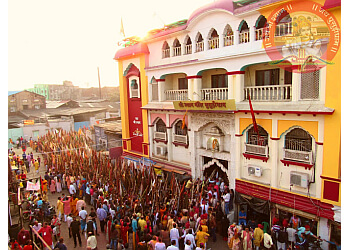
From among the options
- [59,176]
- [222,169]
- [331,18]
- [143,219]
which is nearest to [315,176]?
[222,169]

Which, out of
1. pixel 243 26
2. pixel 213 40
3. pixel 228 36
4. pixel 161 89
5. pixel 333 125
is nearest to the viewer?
pixel 333 125

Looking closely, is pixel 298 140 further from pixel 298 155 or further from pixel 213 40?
pixel 213 40

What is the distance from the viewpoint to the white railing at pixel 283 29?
367 inches

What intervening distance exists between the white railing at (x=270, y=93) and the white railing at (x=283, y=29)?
1.91m

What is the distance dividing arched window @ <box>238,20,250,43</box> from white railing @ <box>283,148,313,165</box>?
4.80 m

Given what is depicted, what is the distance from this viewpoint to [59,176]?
577 inches

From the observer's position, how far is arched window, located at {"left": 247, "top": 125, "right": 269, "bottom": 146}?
34.9 feet

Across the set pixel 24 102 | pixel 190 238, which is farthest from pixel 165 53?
pixel 24 102

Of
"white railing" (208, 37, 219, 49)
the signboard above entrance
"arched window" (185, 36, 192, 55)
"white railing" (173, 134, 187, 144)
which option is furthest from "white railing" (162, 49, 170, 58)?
"white railing" (173, 134, 187, 144)

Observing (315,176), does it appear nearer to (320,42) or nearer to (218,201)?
(218,201)

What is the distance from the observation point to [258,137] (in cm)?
1051

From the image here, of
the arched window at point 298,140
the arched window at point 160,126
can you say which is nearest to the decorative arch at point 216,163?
the arched window at point 298,140

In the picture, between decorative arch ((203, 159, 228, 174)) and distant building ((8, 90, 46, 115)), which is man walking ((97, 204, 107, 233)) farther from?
distant building ((8, 90, 46, 115))

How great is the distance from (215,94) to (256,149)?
3.51 m
